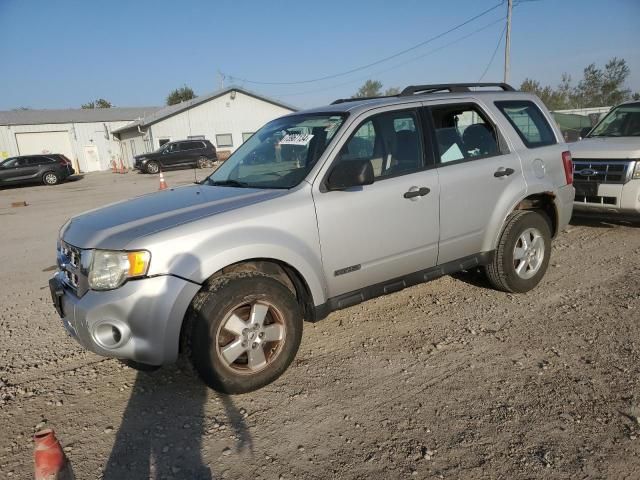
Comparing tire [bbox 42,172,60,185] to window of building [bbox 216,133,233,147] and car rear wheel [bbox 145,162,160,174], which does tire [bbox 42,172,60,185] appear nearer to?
car rear wheel [bbox 145,162,160,174]

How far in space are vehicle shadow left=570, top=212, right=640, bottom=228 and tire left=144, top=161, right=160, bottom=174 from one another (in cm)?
2424

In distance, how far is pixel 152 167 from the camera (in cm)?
2742

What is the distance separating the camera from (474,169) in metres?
4.12

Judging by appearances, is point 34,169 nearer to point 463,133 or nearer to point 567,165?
point 463,133

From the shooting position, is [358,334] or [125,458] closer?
[125,458]

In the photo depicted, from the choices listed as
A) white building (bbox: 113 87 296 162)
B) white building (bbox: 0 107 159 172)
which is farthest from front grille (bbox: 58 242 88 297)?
white building (bbox: 0 107 159 172)

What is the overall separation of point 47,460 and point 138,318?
3.18 ft

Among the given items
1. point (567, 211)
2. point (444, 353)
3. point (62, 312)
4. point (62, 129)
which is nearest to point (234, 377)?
point (62, 312)

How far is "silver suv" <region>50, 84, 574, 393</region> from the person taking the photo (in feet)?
9.37

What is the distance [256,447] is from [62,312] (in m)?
1.62

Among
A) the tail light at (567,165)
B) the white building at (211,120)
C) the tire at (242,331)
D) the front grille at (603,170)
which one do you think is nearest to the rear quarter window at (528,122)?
the tail light at (567,165)

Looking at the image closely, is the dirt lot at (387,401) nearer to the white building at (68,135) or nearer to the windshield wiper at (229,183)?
the windshield wiper at (229,183)

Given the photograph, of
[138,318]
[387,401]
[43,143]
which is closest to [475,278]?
[387,401]

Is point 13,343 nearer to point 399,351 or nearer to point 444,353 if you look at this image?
point 399,351
